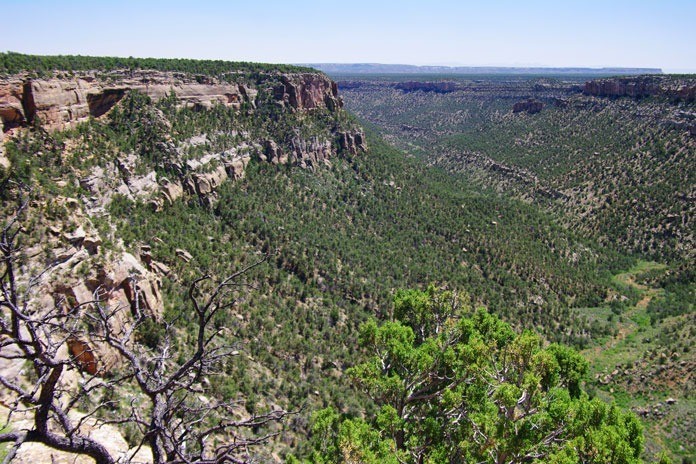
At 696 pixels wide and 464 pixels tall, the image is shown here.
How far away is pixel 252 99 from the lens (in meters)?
57.7

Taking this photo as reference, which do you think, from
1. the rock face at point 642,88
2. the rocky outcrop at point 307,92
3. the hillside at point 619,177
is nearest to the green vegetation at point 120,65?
the rocky outcrop at point 307,92

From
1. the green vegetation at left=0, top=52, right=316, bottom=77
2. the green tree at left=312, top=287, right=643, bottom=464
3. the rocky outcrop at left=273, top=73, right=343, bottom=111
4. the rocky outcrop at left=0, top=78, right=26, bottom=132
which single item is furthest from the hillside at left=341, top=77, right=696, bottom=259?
the rocky outcrop at left=0, top=78, right=26, bottom=132

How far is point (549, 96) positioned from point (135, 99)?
117m

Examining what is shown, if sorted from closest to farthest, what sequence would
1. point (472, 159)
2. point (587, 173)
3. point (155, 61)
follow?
point (155, 61) → point (587, 173) → point (472, 159)

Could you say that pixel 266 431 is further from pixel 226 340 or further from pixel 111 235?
pixel 111 235

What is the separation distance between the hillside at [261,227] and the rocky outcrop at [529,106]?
54.5 metres

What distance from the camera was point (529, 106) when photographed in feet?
383

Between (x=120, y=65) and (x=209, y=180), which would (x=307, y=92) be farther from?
(x=209, y=180)

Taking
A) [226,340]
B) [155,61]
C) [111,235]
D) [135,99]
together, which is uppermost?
[155,61]

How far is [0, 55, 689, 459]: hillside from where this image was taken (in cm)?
2292

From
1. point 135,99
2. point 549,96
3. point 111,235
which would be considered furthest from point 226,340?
point 549,96

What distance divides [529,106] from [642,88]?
100 ft

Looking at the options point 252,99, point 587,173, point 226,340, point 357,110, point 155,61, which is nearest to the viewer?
point 226,340

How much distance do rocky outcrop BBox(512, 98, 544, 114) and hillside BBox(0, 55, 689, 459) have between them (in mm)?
54493
